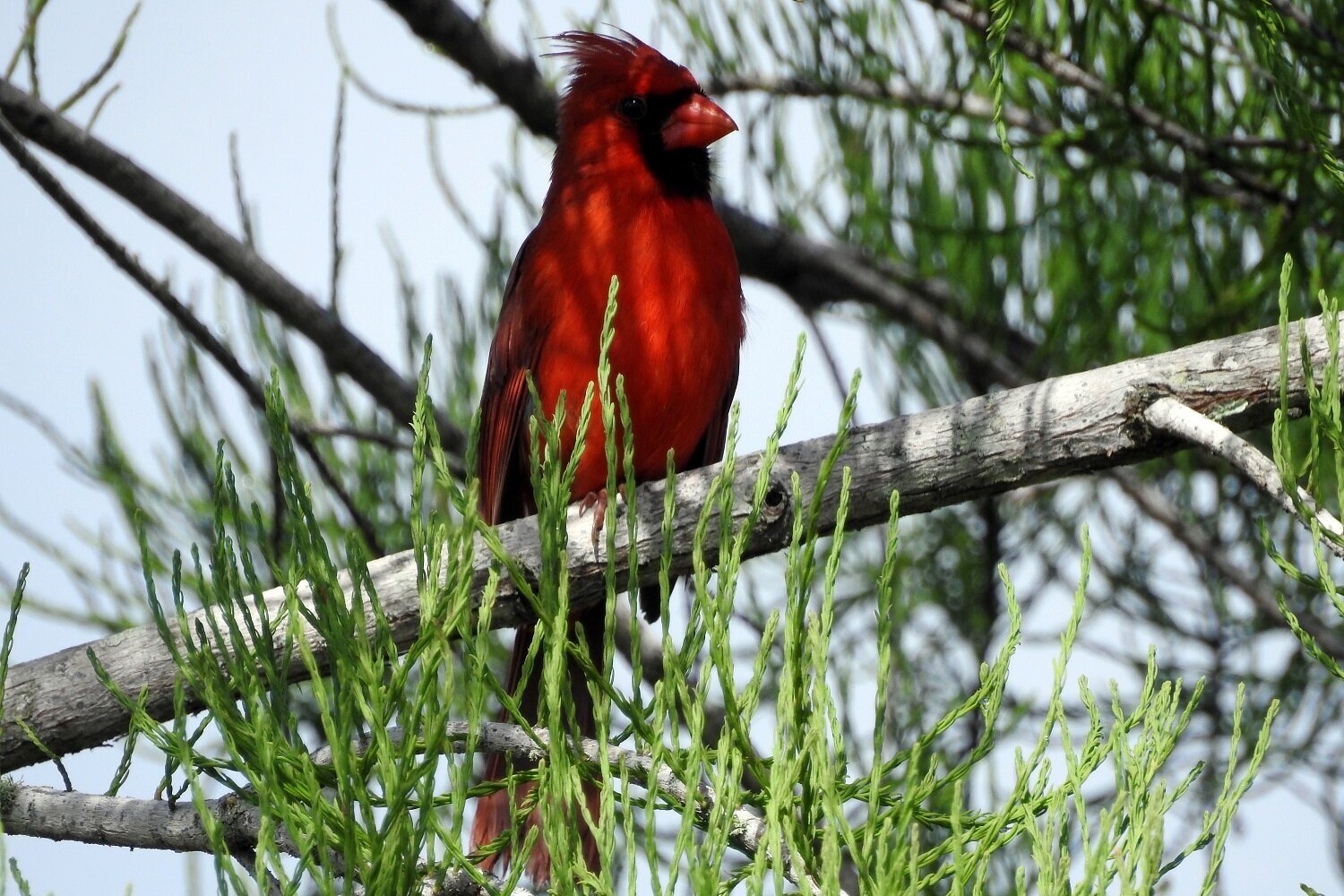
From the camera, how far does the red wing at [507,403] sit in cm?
306

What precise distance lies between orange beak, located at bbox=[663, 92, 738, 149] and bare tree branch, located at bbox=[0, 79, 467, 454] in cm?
83

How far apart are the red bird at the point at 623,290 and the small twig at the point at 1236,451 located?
1195 millimetres

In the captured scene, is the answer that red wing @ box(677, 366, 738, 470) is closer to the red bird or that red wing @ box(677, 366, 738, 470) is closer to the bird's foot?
the red bird

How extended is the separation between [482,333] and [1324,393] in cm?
255

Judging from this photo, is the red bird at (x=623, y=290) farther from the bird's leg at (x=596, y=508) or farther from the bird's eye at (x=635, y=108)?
the bird's leg at (x=596, y=508)

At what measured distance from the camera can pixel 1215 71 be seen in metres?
2.98

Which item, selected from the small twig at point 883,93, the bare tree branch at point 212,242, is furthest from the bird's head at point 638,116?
the bare tree branch at point 212,242

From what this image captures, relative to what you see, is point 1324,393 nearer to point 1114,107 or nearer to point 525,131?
point 1114,107

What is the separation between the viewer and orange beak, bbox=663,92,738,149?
319 centimetres

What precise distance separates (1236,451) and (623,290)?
4.81 feet

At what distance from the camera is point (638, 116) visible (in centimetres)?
328

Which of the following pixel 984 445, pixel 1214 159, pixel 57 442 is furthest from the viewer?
pixel 57 442

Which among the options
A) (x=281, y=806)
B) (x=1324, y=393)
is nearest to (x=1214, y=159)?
(x=1324, y=393)

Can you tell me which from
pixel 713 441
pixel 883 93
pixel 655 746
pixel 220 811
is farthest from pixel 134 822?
pixel 883 93
